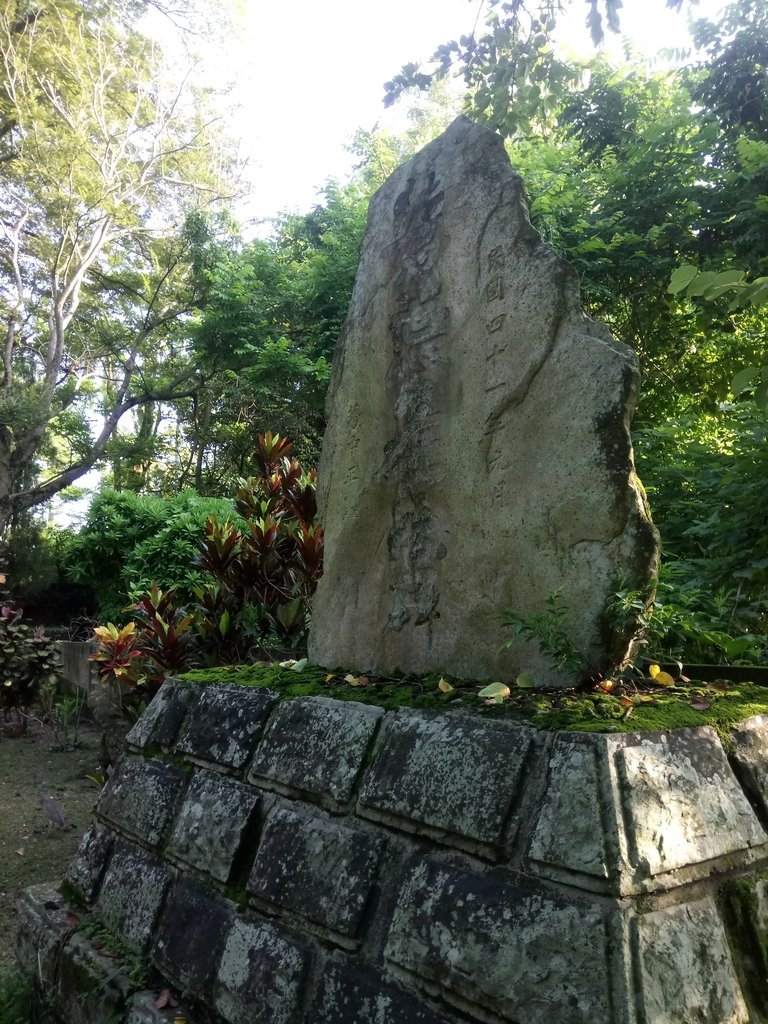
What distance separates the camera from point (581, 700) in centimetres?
174

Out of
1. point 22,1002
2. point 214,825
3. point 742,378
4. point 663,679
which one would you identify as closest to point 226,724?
point 214,825

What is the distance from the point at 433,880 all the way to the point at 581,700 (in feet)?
1.71

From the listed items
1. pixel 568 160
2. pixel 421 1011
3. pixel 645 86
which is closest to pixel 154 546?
pixel 421 1011

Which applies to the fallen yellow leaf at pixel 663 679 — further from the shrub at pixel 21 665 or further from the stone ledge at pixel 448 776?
the shrub at pixel 21 665

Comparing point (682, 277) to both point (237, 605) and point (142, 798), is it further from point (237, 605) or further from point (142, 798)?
point (237, 605)

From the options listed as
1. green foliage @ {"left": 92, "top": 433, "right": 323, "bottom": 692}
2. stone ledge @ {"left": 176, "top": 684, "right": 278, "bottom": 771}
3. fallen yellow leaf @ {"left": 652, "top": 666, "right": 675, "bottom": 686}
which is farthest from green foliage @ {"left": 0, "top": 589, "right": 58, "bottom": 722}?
fallen yellow leaf @ {"left": 652, "top": 666, "right": 675, "bottom": 686}

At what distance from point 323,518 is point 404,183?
1.28 meters

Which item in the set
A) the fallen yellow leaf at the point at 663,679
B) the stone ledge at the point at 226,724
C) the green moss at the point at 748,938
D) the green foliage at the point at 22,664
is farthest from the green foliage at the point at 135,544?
the green moss at the point at 748,938

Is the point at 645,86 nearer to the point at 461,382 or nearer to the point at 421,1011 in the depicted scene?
the point at 461,382

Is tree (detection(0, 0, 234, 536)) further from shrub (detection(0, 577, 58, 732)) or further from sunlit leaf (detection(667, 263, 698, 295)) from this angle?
sunlit leaf (detection(667, 263, 698, 295))

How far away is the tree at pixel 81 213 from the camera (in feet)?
38.8

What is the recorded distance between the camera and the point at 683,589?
347 centimetres

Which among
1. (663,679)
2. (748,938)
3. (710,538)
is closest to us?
(748,938)

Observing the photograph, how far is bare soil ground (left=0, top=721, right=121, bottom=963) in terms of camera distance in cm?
334
